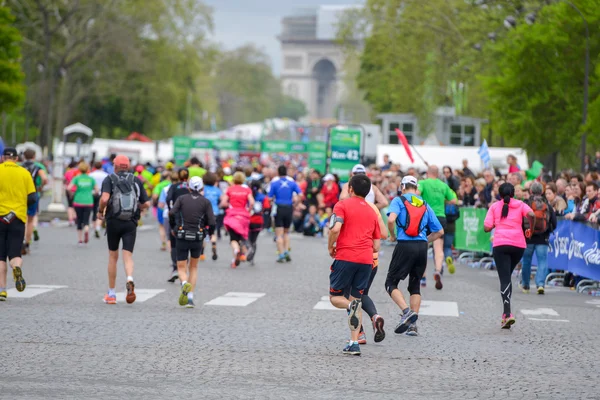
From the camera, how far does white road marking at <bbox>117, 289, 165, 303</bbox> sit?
15.4 metres

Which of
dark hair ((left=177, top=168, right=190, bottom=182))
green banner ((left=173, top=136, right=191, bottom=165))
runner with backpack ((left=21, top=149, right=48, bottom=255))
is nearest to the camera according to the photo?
dark hair ((left=177, top=168, right=190, bottom=182))

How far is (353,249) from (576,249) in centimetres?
925

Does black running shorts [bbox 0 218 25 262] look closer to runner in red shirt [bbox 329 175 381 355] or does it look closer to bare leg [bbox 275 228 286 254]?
runner in red shirt [bbox 329 175 381 355]

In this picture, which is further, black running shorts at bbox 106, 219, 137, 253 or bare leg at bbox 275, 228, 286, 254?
bare leg at bbox 275, 228, 286, 254

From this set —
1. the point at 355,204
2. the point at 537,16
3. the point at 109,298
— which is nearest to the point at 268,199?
the point at 109,298

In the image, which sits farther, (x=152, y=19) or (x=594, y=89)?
(x=152, y=19)

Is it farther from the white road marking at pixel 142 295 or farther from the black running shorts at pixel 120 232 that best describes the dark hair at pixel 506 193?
the white road marking at pixel 142 295

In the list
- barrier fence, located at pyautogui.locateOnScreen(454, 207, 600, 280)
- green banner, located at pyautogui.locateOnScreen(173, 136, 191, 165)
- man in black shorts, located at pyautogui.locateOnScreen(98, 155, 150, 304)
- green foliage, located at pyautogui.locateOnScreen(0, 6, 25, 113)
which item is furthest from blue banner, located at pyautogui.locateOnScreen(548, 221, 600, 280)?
green banner, located at pyautogui.locateOnScreen(173, 136, 191, 165)

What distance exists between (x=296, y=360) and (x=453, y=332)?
2962 mm

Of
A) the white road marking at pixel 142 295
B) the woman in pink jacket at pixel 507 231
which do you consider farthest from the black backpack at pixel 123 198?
the woman in pink jacket at pixel 507 231

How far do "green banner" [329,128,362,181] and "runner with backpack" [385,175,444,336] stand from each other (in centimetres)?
3620

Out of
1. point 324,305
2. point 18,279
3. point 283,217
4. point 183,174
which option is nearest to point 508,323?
point 324,305

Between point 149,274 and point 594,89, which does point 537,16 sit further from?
point 149,274

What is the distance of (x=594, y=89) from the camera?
35.3 metres
